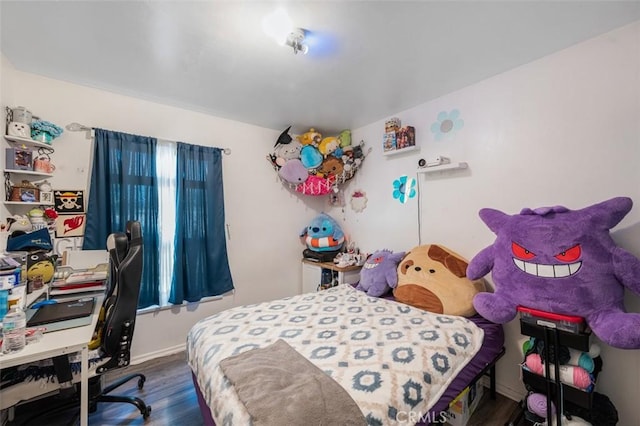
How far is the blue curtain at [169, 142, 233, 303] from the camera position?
8.33ft

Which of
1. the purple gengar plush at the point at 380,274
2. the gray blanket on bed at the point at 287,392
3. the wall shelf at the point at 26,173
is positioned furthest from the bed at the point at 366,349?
the wall shelf at the point at 26,173

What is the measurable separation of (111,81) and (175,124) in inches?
22.8

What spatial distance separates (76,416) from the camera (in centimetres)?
164

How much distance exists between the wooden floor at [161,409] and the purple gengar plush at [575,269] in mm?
749

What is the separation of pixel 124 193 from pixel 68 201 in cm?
38

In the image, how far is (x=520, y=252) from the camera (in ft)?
4.89

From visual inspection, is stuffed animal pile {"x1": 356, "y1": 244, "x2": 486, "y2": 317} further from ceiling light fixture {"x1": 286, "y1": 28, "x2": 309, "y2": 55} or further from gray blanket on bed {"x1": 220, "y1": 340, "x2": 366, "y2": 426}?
ceiling light fixture {"x1": 286, "y1": 28, "x2": 309, "y2": 55}

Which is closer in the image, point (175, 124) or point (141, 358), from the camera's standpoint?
point (141, 358)

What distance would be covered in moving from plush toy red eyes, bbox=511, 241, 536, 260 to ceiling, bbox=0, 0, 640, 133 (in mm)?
1302

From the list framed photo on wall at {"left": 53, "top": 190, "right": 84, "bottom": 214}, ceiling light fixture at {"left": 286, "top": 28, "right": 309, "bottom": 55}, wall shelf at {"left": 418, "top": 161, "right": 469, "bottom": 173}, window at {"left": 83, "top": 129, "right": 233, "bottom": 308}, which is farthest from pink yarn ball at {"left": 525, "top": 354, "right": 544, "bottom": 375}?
framed photo on wall at {"left": 53, "top": 190, "right": 84, "bottom": 214}

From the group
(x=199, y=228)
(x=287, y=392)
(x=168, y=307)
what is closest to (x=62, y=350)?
(x=287, y=392)

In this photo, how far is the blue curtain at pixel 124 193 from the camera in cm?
215

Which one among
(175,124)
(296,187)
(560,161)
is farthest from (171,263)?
(560,161)

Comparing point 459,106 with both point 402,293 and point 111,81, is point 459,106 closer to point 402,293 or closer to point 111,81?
point 402,293
